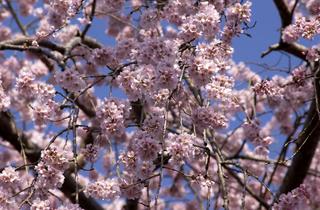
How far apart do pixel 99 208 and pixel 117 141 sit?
1.35m

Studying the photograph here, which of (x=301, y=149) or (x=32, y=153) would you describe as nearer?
(x=301, y=149)

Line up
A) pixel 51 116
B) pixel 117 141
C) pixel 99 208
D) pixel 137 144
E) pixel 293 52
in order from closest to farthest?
pixel 137 144 → pixel 51 116 → pixel 99 208 → pixel 293 52 → pixel 117 141

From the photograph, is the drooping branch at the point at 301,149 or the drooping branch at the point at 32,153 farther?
the drooping branch at the point at 32,153

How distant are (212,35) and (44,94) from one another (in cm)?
115

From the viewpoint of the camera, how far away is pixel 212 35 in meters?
3.56

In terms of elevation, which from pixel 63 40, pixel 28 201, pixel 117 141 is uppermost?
pixel 63 40

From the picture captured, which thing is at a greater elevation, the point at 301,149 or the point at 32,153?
the point at 32,153

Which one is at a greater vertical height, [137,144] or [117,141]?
[117,141]

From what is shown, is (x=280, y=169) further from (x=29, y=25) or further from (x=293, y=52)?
(x=29, y=25)

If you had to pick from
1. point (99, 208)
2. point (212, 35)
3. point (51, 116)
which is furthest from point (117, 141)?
point (212, 35)

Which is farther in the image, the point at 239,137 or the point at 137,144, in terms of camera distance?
the point at 239,137

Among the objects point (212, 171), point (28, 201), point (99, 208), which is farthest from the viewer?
point (212, 171)

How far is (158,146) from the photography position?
327 centimetres

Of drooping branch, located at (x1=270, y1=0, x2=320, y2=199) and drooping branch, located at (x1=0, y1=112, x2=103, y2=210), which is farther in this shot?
drooping branch, located at (x1=0, y1=112, x2=103, y2=210)
